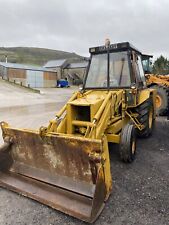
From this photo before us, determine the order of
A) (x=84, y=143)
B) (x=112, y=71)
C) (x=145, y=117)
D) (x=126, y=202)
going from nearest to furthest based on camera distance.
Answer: (x=84, y=143), (x=126, y=202), (x=112, y=71), (x=145, y=117)

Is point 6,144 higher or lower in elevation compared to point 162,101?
lower

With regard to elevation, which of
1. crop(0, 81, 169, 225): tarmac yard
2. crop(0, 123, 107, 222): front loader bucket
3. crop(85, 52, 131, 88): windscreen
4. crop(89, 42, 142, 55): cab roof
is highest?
crop(89, 42, 142, 55): cab roof

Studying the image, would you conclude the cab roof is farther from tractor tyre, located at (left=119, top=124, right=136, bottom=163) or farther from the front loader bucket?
the front loader bucket

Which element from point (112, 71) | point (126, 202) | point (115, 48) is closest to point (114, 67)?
point (112, 71)

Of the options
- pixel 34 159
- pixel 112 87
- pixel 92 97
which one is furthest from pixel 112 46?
pixel 34 159

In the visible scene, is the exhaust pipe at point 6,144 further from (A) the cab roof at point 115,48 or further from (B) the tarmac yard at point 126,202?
(A) the cab roof at point 115,48

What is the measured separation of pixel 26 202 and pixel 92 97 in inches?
92.3

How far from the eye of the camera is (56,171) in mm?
3904

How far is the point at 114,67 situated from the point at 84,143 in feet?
8.52

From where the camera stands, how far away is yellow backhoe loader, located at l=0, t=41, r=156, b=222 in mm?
3449

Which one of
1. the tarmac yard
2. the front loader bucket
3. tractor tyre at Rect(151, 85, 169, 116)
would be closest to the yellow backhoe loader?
the front loader bucket

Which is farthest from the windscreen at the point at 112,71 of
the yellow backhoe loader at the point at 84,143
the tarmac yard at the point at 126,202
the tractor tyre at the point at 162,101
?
the tractor tyre at the point at 162,101

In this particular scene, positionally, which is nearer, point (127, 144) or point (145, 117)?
point (127, 144)

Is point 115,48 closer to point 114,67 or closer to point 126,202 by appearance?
point 114,67
